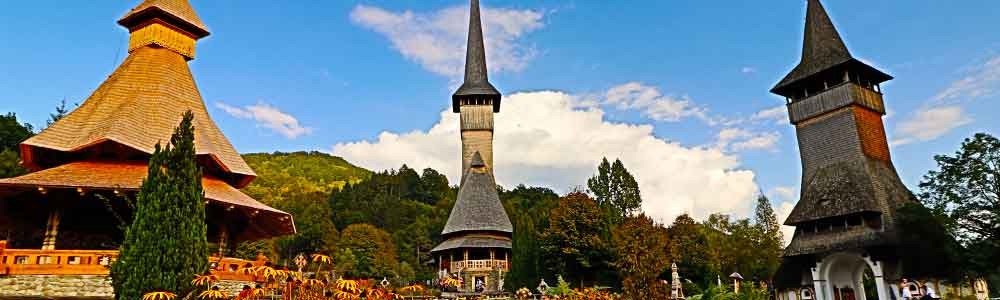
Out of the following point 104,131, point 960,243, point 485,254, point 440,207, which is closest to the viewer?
point 104,131

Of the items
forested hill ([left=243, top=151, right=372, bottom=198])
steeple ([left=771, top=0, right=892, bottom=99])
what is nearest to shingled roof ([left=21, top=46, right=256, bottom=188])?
steeple ([left=771, top=0, right=892, bottom=99])

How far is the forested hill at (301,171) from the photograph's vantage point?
7981 cm

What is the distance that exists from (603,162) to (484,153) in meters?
9.99

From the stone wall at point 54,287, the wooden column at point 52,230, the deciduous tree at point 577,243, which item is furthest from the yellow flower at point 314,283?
the deciduous tree at point 577,243

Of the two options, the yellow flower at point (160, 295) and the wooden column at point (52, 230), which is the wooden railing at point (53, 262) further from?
the yellow flower at point (160, 295)

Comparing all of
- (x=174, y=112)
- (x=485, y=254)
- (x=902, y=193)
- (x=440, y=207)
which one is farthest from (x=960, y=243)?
(x=440, y=207)

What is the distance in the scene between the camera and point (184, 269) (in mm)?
8828

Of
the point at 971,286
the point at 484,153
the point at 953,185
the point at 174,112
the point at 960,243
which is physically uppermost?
the point at 484,153

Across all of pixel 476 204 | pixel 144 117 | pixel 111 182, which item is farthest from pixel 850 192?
pixel 111 182

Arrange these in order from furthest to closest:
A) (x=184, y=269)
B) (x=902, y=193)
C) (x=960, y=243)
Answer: (x=902, y=193) < (x=960, y=243) < (x=184, y=269)

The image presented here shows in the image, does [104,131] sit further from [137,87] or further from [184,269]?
[184,269]

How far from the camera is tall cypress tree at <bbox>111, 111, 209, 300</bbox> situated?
862 cm

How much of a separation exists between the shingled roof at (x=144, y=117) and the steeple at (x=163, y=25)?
334 millimetres

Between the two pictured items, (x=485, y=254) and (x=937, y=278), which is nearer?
(x=937, y=278)
